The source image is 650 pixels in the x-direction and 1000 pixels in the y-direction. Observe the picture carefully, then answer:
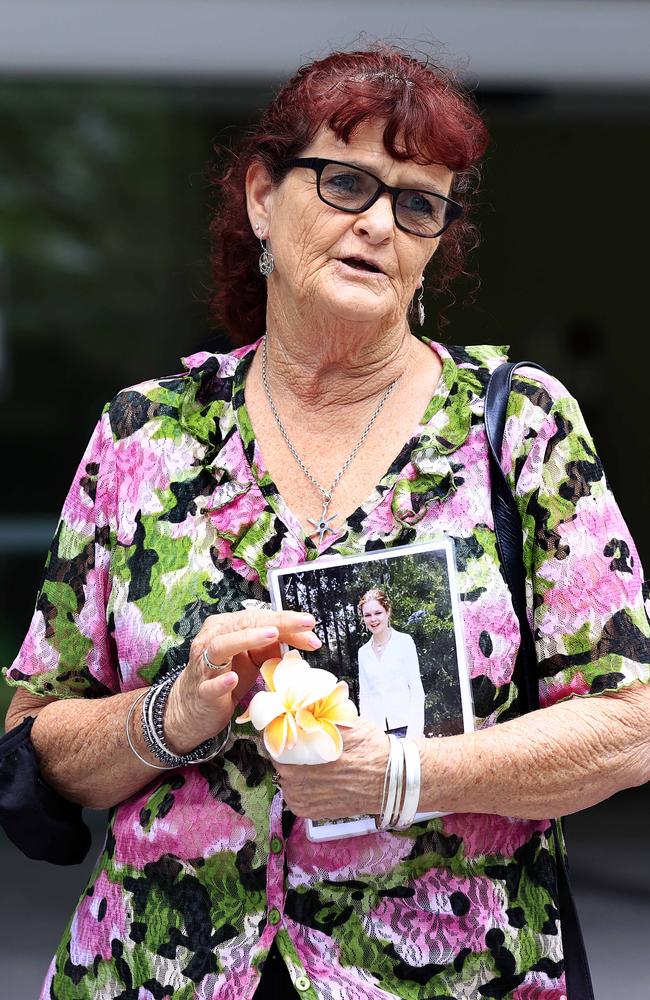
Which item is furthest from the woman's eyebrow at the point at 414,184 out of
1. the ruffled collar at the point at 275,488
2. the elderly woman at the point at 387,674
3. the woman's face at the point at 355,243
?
the elderly woman at the point at 387,674

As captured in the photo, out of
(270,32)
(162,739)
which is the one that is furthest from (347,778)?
(270,32)

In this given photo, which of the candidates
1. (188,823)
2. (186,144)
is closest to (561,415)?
(188,823)

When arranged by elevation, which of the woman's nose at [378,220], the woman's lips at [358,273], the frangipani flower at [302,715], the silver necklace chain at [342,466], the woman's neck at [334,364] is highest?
the woman's nose at [378,220]

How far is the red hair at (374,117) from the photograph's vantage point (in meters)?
1.95

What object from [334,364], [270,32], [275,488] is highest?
[270,32]

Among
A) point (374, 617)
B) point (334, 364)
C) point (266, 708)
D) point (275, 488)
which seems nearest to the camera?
point (266, 708)

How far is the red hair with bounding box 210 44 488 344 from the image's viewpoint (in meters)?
1.95

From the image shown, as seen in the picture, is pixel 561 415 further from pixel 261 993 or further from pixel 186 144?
pixel 186 144

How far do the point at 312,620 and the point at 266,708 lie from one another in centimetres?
13

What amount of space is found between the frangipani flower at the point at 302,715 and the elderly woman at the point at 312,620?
0.18ft

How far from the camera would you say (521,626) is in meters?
1.89

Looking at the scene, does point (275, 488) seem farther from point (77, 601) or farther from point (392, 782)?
point (392, 782)

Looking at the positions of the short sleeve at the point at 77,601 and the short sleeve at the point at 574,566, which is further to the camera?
the short sleeve at the point at 77,601

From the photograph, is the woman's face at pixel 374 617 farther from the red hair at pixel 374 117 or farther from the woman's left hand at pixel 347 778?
the red hair at pixel 374 117
